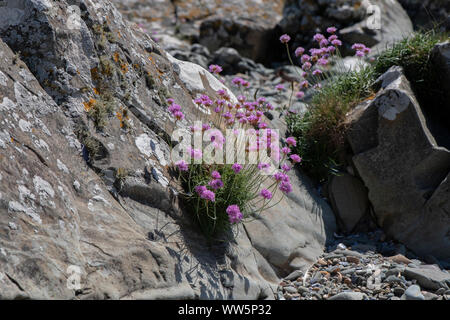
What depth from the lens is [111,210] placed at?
159 inches

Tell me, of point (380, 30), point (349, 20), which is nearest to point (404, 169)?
point (380, 30)

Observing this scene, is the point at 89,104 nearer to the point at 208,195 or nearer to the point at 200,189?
the point at 200,189

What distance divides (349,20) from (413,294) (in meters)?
9.24

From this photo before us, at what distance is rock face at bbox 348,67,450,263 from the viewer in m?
5.75

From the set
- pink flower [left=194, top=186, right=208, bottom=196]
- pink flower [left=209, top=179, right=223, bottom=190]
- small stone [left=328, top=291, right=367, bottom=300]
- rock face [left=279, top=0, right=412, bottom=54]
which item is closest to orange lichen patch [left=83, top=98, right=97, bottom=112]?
pink flower [left=194, top=186, right=208, bottom=196]

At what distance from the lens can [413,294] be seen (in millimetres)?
4523

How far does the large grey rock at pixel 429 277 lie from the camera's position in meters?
4.81

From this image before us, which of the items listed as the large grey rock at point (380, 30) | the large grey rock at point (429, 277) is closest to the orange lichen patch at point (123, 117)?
the large grey rock at point (429, 277)

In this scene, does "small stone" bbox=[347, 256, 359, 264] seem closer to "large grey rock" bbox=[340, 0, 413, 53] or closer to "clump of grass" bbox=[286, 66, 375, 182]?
"clump of grass" bbox=[286, 66, 375, 182]

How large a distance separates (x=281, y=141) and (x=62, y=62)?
3.25m

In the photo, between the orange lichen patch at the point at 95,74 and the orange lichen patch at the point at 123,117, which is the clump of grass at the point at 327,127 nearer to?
the orange lichen patch at the point at 123,117

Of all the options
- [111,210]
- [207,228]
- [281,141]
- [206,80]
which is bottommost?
[207,228]

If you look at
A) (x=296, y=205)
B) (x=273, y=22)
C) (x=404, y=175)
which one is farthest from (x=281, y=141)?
(x=273, y=22)

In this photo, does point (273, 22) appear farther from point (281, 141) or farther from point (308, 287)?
point (308, 287)
